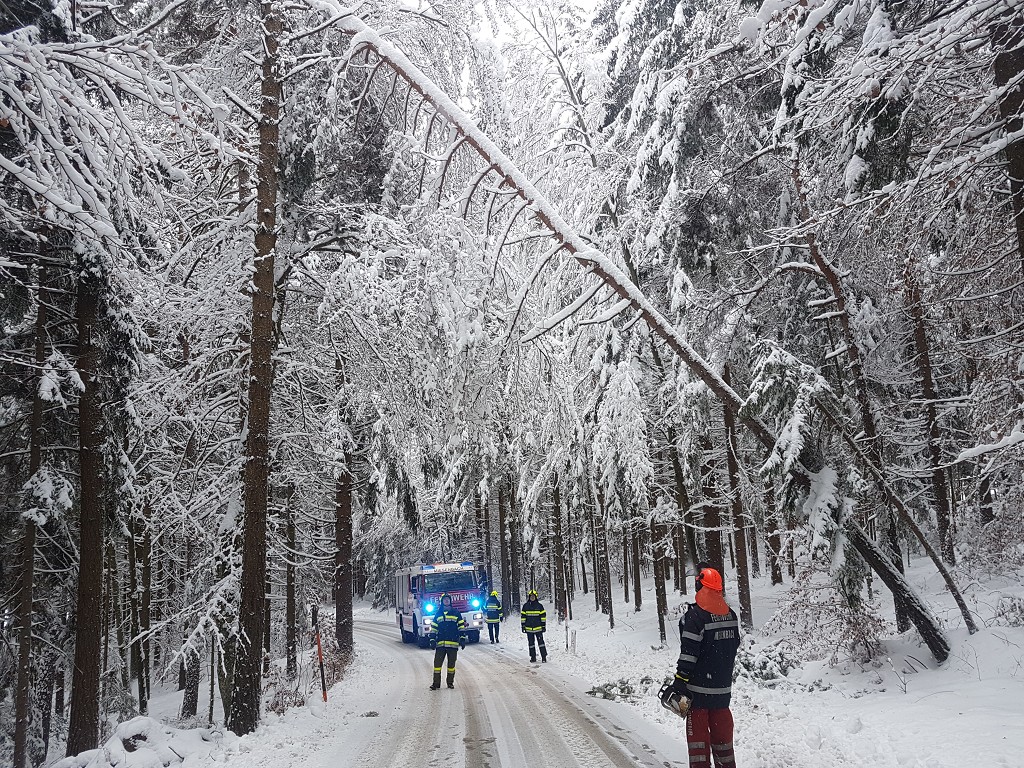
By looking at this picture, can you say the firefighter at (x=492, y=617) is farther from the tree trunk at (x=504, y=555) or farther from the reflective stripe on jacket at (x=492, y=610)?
the tree trunk at (x=504, y=555)

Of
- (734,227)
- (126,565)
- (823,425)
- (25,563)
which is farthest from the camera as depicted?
(126,565)

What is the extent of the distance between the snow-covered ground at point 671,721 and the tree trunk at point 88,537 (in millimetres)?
2772

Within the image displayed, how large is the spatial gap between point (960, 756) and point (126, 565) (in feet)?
69.9

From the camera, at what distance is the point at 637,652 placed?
17812 millimetres

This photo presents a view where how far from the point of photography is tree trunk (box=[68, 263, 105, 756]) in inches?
367

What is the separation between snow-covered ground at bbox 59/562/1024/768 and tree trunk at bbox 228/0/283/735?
0.74m

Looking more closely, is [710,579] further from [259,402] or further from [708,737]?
[259,402]

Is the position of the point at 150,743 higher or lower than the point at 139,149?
lower

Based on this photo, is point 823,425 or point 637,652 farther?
point 637,652

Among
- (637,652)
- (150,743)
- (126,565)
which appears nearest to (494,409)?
(150,743)

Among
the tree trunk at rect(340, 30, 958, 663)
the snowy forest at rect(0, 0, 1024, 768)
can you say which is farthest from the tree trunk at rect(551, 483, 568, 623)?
the tree trunk at rect(340, 30, 958, 663)

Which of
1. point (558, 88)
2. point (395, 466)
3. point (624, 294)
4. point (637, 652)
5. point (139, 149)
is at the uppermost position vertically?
point (558, 88)

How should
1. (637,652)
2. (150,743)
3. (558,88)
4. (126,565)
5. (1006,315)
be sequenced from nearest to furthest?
(150,743), (1006,315), (558,88), (637,652), (126,565)

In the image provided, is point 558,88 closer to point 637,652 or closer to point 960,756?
point 960,756
